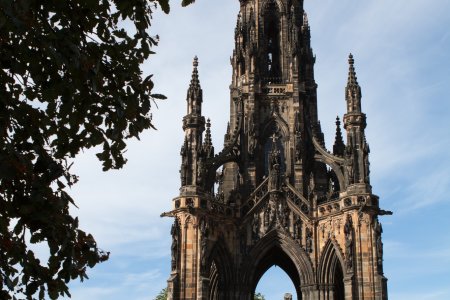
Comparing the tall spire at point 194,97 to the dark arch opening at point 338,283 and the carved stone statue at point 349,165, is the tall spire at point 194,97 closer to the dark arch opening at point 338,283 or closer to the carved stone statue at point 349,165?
the carved stone statue at point 349,165

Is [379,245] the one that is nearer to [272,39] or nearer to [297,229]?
[297,229]

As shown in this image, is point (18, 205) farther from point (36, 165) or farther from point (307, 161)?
point (307, 161)

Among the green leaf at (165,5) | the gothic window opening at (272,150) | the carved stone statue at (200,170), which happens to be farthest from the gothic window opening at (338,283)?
the green leaf at (165,5)

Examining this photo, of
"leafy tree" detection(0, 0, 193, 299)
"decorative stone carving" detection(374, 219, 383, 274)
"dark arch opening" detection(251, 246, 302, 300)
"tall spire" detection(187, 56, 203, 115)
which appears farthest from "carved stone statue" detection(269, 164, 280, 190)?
"leafy tree" detection(0, 0, 193, 299)

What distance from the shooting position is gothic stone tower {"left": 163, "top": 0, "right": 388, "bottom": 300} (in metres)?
33.1

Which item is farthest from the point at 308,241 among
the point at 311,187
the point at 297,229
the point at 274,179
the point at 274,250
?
the point at 274,179

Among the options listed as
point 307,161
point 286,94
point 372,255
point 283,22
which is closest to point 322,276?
point 372,255

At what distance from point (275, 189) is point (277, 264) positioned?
4.99 meters

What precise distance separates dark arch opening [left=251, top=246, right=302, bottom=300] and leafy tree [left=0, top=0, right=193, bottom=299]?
28754 mm

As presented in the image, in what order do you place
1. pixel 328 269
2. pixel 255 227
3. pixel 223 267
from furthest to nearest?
1. pixel 255 227
2. pixel 223 267
3. pixel 328 269

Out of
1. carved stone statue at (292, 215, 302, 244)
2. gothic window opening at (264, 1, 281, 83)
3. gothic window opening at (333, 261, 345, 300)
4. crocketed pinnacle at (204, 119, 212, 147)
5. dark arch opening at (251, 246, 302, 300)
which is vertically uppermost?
gothic window opening at (264, 1, 281, 83)

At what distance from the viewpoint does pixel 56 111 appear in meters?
7.38

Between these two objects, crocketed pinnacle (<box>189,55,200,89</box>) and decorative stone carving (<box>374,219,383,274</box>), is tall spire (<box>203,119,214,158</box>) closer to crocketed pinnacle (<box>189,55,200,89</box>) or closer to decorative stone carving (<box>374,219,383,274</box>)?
crocketed pinnacle (<box>189,55,200,89</box>)

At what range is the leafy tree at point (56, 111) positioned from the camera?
6.49m
